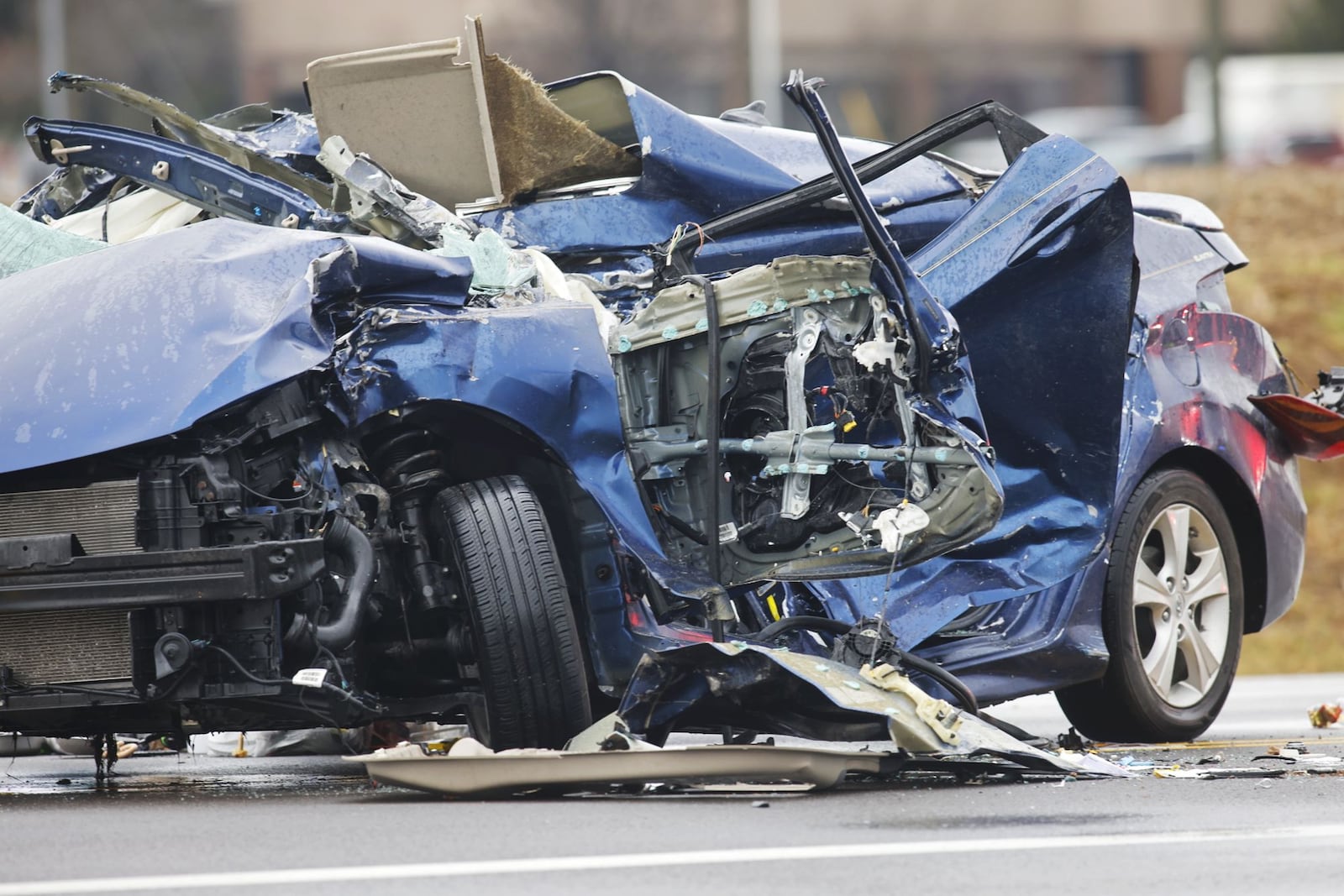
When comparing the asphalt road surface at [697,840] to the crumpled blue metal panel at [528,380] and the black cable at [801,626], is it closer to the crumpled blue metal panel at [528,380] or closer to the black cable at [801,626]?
the black cable at [801,626]

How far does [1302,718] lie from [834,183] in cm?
343

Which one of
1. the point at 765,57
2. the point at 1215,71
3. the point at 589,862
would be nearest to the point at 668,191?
the point at 589,862

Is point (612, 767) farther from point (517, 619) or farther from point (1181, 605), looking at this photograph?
point (1181, 605)

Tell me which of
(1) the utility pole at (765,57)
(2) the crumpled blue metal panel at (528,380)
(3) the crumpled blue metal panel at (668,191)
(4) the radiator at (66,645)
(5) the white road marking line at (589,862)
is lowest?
(5) the white road marking line at (589,862)

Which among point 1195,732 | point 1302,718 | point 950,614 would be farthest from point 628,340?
point 1302,718

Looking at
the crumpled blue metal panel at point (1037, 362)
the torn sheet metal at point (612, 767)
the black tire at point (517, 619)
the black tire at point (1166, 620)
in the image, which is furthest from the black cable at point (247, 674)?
the black tire at point (1166, 620)

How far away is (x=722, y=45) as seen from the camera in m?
36.3

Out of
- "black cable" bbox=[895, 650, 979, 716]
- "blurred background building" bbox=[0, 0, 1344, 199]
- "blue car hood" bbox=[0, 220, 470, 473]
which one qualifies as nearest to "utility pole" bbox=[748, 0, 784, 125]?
Result: "blurred background building" bbox=[0, 0, 1344, 199]

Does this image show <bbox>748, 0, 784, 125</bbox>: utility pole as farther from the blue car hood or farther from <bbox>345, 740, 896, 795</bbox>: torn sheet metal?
<bbox>345, 740, 896, 795</bbox>: torn sheet metal

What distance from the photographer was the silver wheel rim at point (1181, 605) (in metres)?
7.70

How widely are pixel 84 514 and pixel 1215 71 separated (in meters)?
20.8

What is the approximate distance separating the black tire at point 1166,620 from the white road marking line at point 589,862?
2.30 m

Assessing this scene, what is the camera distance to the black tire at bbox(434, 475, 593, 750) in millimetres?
5996

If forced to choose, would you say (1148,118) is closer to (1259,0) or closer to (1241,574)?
(1259,0)
